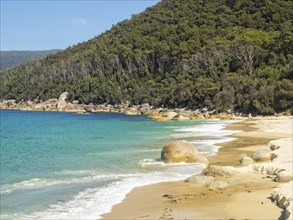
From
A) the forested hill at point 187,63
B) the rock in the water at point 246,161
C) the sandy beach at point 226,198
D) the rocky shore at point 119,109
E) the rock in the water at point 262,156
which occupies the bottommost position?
the sandy beach at point 226,198

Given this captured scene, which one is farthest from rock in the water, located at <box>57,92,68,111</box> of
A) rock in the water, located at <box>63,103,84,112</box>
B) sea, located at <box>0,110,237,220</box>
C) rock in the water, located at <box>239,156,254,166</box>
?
rock in the water, located at <box>239,156,254,166</box>

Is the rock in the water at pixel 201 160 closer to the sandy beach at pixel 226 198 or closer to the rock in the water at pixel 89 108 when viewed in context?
the sandy beach at pixel 226 198

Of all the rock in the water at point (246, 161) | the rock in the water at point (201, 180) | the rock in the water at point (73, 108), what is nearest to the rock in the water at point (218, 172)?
the rock in the water at point (201, 180)

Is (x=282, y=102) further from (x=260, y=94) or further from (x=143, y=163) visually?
(x=143, y=163)

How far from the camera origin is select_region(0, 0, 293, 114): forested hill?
7606 cm

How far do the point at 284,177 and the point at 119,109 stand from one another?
88.4m

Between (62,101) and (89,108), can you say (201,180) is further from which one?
(62,101)

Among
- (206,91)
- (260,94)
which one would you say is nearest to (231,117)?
(260,94)

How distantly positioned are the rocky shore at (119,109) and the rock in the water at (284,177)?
162 ft

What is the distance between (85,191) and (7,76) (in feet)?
537

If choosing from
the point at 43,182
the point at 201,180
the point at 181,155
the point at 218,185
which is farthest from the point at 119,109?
the point at 218,185

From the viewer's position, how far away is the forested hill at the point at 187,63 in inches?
2995

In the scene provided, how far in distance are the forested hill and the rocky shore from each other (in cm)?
206

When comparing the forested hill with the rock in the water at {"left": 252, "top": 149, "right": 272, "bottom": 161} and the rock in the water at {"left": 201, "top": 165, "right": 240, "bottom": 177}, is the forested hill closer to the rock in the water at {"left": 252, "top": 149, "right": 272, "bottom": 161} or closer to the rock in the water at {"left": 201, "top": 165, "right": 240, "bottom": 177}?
the rock in the water at {"left": 252, "top": 149, "right": 272, "bottom": 161}
